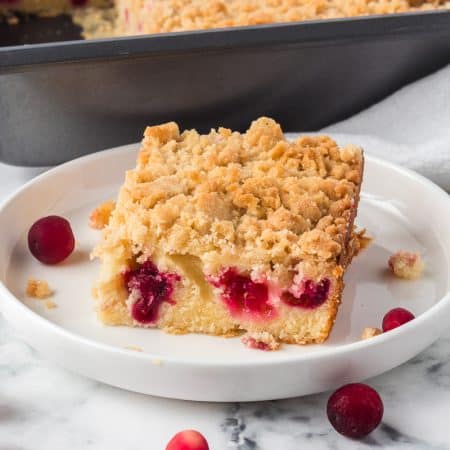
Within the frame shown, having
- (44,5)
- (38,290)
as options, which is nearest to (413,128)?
(38,290)

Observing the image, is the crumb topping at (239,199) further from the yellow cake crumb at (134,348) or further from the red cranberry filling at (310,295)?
the yellow cake crumb at (134,348)

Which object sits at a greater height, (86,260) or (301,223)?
(301,223)

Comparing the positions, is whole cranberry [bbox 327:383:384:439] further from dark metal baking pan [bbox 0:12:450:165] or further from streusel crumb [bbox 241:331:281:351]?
dark metal baking pan [bbox 0:12:450:165]

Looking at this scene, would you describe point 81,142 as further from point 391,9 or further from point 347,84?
point 391,9

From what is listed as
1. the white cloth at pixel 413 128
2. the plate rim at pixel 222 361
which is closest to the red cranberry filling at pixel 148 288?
the plate rim at pixel 222 361

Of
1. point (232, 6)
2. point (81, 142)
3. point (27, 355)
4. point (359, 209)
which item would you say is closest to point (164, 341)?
point (27, 355)

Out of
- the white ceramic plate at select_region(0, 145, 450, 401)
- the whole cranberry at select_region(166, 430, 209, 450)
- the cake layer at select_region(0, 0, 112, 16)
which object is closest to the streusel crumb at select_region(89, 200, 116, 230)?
the white ceramic plate at select_region(0, 145, 450, 401)
